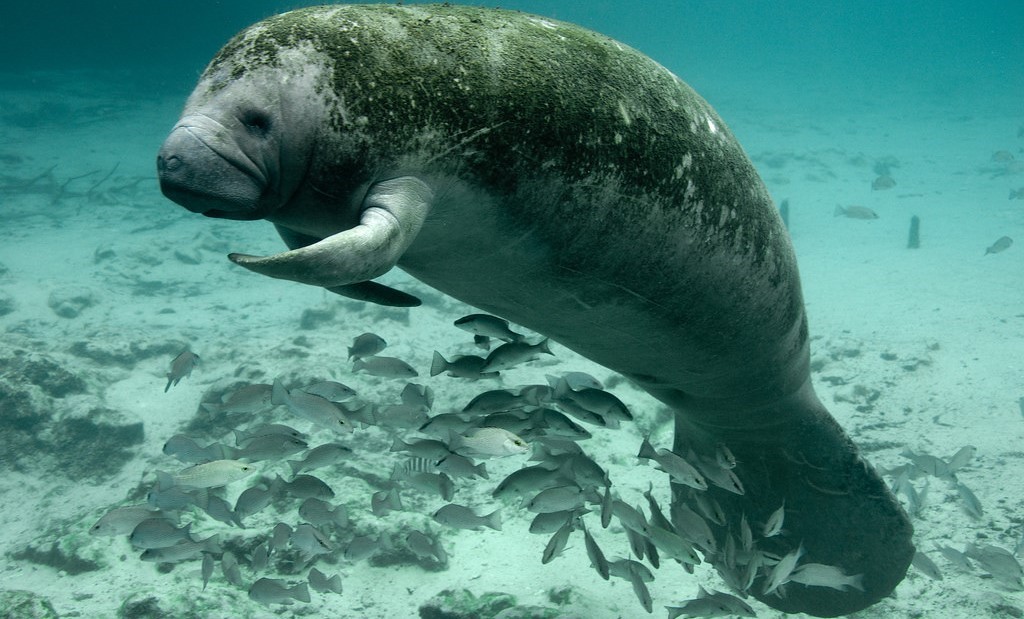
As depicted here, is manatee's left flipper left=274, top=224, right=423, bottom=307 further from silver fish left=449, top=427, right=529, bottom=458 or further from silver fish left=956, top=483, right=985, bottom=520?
silver fish left=956, top=483, right=985, bottom=520

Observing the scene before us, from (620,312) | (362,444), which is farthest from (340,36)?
(362,444)

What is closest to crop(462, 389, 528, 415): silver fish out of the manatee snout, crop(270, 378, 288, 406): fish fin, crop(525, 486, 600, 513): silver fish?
crop(525, 486, 600, 513): silver fish

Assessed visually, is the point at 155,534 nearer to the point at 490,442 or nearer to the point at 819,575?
the point at 490,442

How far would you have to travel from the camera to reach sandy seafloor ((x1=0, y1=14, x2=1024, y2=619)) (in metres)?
5.84

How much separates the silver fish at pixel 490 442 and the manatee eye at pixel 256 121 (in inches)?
107

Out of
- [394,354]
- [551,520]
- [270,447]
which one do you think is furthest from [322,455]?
[394,354]

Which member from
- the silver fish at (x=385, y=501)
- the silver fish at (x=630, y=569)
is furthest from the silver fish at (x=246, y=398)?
the silver fish at (x=630, y=569)

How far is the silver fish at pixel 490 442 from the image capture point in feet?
13.3

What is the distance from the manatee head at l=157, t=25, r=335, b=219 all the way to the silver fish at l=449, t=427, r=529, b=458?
2492 mm

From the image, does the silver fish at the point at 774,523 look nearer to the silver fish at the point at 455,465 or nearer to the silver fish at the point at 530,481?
the silver fish at the point at 530,481

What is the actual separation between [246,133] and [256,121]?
0.16 ft

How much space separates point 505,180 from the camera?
6.97 feet

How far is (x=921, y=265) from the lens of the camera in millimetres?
18281

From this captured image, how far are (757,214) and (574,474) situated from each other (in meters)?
2.37
